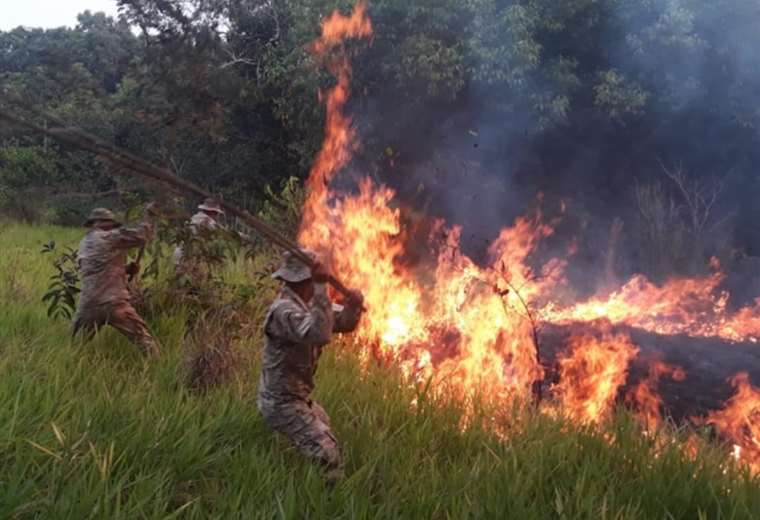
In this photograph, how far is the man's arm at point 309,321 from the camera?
365 centimetres

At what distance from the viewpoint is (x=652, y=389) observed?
6.99 m

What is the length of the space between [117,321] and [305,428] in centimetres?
288

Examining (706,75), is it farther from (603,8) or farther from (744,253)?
(744,253)

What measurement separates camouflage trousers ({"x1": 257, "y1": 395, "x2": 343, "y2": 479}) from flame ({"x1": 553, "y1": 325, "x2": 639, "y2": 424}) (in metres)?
2.82

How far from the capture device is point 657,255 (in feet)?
47.6

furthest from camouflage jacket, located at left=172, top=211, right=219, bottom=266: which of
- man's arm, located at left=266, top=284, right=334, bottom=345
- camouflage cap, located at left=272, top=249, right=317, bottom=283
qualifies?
man's arm, located at left=266, top=284, right=334, bottom=345

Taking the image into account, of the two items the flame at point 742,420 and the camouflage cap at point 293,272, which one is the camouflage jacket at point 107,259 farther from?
the flame at point 742,420

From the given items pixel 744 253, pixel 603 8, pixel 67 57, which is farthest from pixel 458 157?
pixel 67 57

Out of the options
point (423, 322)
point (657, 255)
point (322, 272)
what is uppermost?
point (657, 255)

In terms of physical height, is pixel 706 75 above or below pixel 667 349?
above

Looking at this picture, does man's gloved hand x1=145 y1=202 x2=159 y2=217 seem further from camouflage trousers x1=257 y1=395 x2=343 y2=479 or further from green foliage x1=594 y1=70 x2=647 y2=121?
green foliage x1=594 y1=70 x2=647 y2=121

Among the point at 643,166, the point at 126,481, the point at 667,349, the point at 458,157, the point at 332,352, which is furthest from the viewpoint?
the point at 643,166

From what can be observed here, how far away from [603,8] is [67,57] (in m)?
27.5

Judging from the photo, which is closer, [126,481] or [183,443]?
[126,481]
